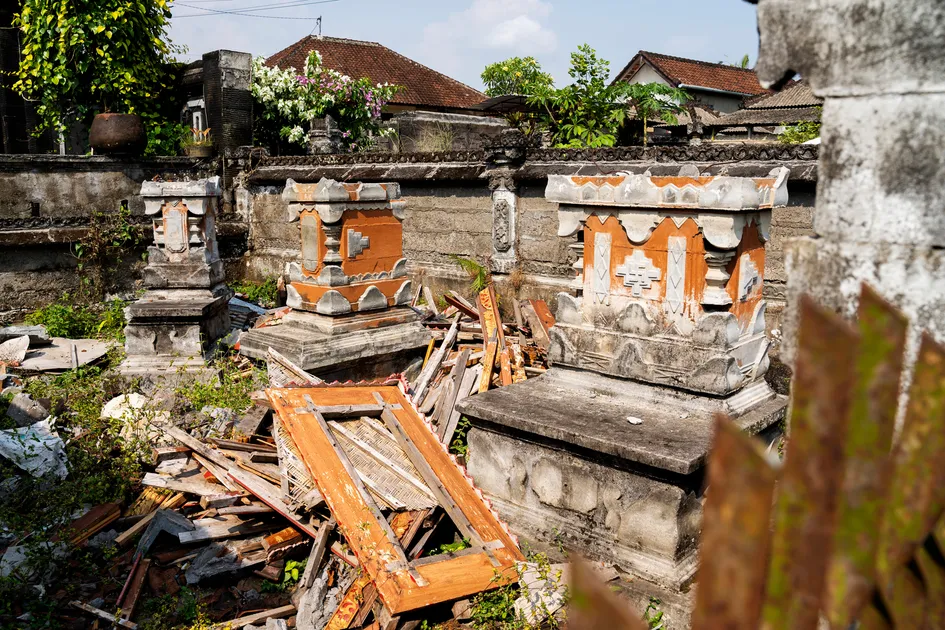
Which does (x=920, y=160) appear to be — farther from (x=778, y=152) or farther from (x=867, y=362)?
(x=778, y=152)

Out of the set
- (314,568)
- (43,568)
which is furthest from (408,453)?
(43,568)

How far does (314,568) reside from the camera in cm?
441

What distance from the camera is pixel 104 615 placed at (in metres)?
4.23

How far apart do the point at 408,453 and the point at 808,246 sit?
3.67 metres

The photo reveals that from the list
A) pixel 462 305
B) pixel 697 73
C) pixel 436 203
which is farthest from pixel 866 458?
pixel 697 73

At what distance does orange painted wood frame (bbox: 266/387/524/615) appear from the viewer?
13.2 feet

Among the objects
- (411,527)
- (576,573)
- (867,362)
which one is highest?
(867,362)

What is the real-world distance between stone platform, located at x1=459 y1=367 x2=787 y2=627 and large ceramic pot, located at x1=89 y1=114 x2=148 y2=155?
26.5ft

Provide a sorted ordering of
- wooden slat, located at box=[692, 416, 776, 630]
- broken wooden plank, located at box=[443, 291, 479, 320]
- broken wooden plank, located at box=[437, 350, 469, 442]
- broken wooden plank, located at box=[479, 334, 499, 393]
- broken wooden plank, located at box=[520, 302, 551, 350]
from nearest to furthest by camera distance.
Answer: wooden slat, located at box=[692, 416, 776, 630] → broken wooden plank, located at box=[437, 350, 469, 442] → broken wooden plank, located at box=[479, 334, 499, 393] → broken wooden plank, located at box=[520, 302, 551, 350] → broken wooden plank, located at box=[443, 291, 479, 320]

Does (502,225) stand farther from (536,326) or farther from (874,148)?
(874,148)

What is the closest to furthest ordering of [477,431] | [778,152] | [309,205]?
[477,431] → [309,205] → [778,152]

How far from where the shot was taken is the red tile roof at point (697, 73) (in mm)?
34906

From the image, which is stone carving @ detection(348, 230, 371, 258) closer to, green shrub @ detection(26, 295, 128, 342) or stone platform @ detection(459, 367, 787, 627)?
stone platform @ detection(459, 367, 787, 627)

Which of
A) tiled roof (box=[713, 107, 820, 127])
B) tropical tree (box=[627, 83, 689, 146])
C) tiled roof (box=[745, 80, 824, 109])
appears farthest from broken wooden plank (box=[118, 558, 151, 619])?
tiled roof (box=[745, 80, 824, 109])
